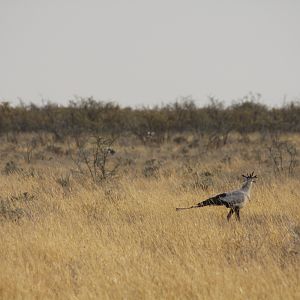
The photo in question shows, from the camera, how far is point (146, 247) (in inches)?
211

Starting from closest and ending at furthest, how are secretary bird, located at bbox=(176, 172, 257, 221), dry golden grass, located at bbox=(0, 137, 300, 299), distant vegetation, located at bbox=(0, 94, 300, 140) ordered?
1. dry golden grass, located at bbox=(0, 137, 300, 299)
2. secretary bird, located at bbox=(176, 172, 257, 221)
3. distant vegetation, located at bbox=(0, 94, 300, 140)

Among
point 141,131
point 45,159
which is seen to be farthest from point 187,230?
point 141,131

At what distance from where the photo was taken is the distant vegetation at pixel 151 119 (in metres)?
25.9

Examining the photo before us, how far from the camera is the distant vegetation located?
25.9 meters

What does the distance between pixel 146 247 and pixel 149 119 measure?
68.3 ft

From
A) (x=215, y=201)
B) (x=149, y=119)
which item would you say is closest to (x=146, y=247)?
(x=215, y=201)

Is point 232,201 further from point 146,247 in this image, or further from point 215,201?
point 146,247

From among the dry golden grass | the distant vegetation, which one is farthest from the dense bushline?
the dry golden grass

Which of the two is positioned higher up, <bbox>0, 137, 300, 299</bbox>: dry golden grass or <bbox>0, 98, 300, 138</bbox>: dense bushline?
<bbox>0, 98, 300, 138</bbox>: dense bushline

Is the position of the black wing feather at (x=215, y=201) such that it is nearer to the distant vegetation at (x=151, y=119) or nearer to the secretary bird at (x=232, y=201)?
the secretary bird at (x=232, y=201)

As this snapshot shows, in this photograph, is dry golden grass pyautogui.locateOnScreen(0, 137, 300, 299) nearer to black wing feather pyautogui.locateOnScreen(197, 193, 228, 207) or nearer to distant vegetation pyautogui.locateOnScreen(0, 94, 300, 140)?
black wing feather pyautogui.locateOnScreen(197, 193, 228, 207)

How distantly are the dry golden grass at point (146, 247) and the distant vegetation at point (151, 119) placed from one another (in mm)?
15832

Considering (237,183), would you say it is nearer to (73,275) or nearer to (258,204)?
(258,204)

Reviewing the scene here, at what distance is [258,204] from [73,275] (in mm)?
3885
